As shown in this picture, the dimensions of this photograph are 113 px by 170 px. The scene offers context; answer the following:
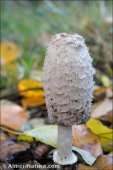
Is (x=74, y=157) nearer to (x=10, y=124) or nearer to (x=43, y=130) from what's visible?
(x=43, y=130)

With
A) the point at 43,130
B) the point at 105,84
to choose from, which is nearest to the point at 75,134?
the point at 43,130

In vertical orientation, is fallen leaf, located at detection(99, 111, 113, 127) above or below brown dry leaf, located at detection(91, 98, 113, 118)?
below

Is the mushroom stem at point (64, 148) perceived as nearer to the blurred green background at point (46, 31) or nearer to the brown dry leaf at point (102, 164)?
the brown dry leaf at point (102, 164)

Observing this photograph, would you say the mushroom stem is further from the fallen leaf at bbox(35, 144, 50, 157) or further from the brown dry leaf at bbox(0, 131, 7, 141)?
the brown dry leaf at bbox(0, 131, 7, 141)

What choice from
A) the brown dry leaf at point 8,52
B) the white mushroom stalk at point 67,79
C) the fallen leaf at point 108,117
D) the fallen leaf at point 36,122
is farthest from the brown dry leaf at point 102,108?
the brown dry leaf at point 8,52

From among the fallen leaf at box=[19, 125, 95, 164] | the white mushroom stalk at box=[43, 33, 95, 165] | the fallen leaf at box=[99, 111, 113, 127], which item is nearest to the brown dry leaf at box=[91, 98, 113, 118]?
the fallen leaf at box=[99, 111, 113, 127]

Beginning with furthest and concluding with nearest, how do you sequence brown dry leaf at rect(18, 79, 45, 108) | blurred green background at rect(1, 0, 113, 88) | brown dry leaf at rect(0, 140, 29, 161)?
blurred green background at rect(1, 0, 113, 88) < brown dry leaf at rect(18, 79, 45, 108) < brown dry leaf at rect(0, 140, 29, 161)
